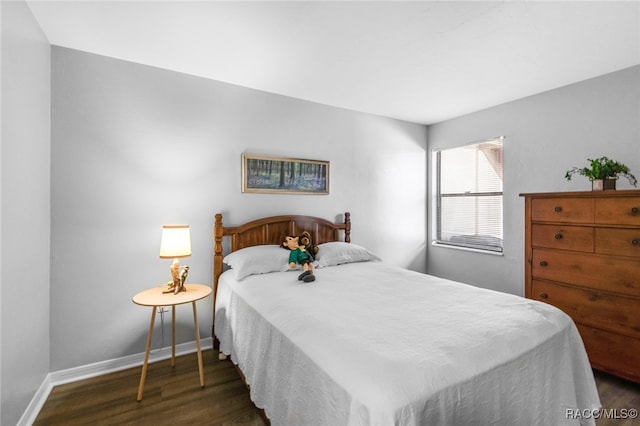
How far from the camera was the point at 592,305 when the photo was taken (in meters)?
2.22

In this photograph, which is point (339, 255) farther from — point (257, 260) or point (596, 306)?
point (596, 306)

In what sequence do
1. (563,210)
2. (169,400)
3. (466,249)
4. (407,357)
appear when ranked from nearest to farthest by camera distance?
(407,357) → (169,400) → (563,210) → (466,249)

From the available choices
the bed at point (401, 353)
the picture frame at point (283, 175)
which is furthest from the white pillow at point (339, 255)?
the picture frame at point (283, 175)

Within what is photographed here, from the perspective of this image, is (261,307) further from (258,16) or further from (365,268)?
Answer: (258,16)

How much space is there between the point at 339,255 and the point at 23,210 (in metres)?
2.31

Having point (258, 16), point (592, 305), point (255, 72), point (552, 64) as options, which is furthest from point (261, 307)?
point (552, 64)

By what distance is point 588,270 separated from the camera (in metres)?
2.24

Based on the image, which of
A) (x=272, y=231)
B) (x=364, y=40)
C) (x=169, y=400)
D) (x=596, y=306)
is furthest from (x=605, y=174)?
(x=169, y=400)

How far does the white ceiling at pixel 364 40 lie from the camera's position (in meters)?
1.77

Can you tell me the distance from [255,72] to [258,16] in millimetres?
779

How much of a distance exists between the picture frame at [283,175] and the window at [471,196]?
1.84m

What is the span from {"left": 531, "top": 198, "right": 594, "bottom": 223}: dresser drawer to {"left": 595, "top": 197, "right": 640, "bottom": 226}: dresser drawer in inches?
2.0

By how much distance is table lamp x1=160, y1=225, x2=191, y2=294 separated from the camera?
2.23 meters

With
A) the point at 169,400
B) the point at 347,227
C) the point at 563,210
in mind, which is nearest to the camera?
the point at 169,400
